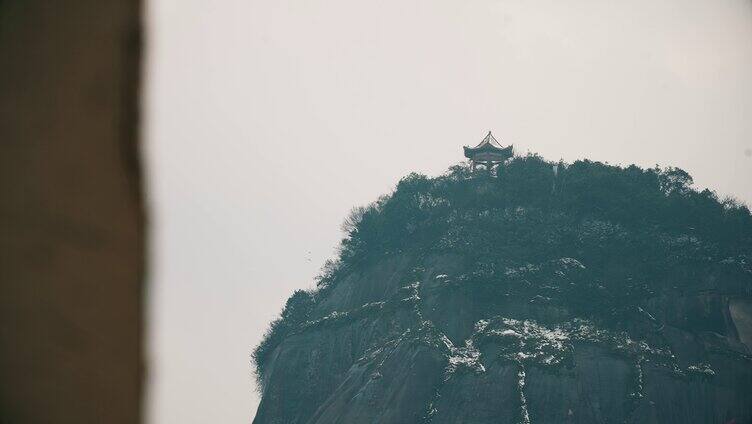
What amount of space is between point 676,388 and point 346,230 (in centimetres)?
2470

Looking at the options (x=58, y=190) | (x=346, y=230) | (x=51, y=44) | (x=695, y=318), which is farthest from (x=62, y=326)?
(x=346, y=230)

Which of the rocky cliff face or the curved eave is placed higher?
the curved eave

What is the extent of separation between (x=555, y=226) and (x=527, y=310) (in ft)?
21.9

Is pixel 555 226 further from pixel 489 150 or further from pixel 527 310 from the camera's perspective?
pixel 489 150

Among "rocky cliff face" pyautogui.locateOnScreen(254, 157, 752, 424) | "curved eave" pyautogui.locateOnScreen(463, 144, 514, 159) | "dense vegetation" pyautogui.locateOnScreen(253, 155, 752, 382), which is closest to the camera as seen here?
"rocky cliff face" pyautogui.locateOnScreen(254, 157, 752, 424)

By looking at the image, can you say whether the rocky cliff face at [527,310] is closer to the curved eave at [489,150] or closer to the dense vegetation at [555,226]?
the dense vegetation at [555,226]

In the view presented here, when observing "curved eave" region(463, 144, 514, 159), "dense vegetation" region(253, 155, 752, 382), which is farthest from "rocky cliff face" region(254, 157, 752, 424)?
"curved eave" region(463, 144, 514, 159)

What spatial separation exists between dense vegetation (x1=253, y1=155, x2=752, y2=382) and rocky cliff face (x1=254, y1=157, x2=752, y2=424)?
113 mm

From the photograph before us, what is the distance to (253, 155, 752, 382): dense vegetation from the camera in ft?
181

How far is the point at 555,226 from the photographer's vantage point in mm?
56812

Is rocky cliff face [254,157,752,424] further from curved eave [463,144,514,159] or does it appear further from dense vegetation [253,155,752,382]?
curved eave [463,144,514,159]

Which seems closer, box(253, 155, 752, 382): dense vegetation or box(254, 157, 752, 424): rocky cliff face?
box(254, 157, 752, 424): rocky cliff face

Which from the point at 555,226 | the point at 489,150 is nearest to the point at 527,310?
the point at 555,226

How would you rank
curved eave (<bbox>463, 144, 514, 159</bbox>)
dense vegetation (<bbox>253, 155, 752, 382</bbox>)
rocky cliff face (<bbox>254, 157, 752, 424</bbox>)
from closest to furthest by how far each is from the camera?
1. rocky cliff face (<bbox>254, 157, 752, 424</bbox>)
2. dense vegetation (<bbox>253, 155, 752, 382</bbox>)
3. curved eave (<bbox>463, 144, 514, 159</bbox>)
